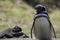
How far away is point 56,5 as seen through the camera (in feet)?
56.1

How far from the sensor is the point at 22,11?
15.8 m

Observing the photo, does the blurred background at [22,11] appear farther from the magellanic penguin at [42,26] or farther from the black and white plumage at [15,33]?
the magellanic penguin at [42,26]

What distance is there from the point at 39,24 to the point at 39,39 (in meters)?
0.24

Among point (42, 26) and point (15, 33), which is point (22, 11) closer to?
point (15, 33)

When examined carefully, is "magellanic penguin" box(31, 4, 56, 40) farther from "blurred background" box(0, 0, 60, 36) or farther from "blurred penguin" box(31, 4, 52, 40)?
"blurred background" box(0, 0, 60, 36)

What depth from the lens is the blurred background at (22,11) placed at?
541 inches

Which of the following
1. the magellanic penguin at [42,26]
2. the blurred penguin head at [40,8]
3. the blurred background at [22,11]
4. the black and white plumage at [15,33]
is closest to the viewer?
the magellanic penguin at [42,26]

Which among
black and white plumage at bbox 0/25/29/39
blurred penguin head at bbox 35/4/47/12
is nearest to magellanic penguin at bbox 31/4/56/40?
blurred penguin head at bbox 35/4/47/12

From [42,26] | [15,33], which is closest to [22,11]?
[15,33]

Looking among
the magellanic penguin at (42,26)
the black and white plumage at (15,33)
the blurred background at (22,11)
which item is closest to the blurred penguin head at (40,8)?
the magellanic penguin at (42,26)

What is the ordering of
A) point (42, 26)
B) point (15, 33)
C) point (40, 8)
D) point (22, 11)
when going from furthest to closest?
point (22, 11) → point (15, 33) → point (40, 8) → point (42, 26)

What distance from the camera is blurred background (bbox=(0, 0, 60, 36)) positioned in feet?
45.1

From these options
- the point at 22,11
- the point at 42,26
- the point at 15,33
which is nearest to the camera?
the point at 42,26

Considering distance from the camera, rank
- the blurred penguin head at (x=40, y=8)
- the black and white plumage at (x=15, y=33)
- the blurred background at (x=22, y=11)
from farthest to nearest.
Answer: the blurred background at (x=22, y=11) < the black and white plumage at (x=15, y=33) < the blurred penguin head at (x=40, y=8)
